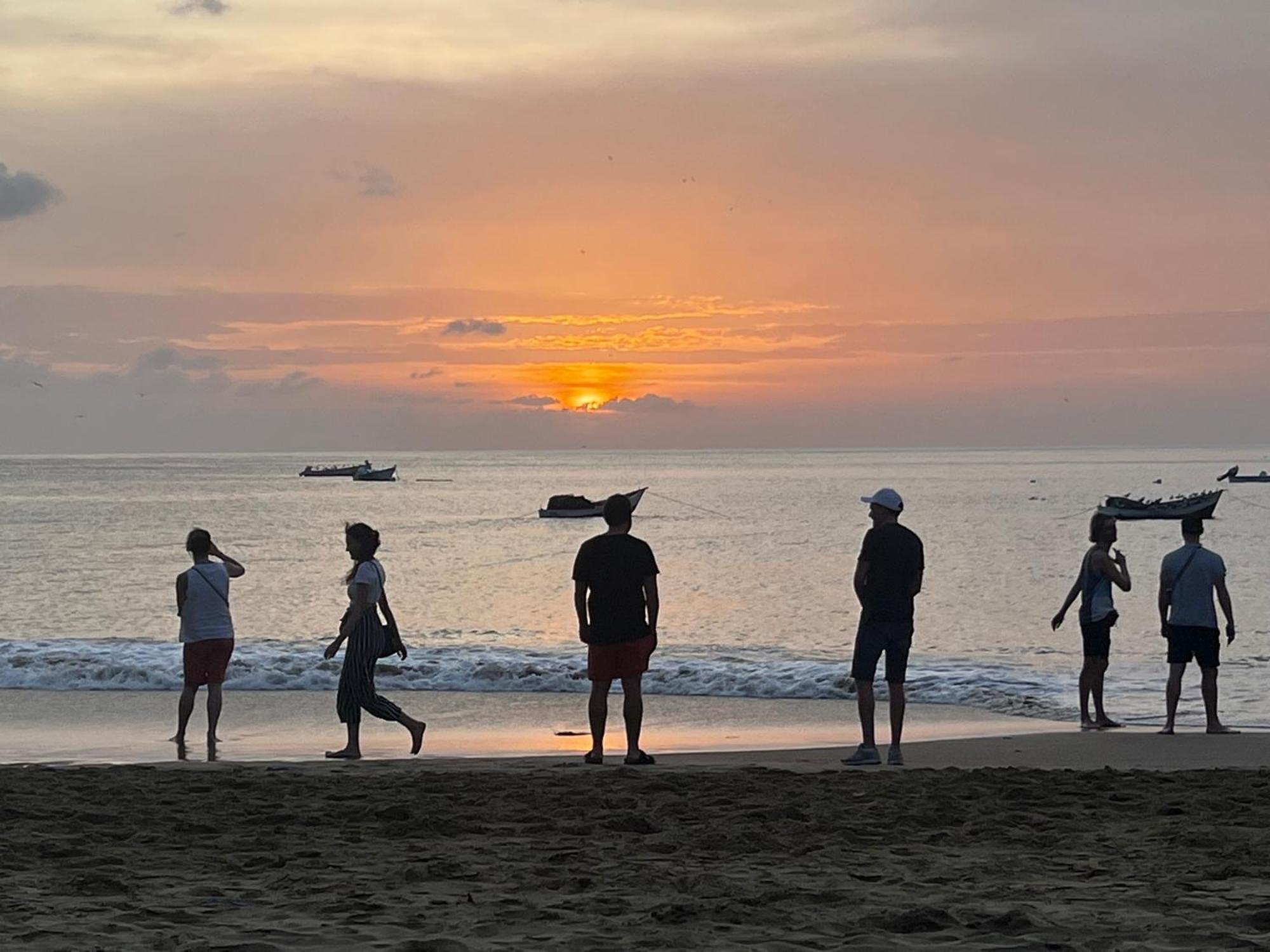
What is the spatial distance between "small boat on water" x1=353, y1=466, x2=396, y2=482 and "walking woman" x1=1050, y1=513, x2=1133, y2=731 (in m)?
138

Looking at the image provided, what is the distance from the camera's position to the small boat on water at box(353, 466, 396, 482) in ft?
490

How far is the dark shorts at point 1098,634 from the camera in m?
12.6

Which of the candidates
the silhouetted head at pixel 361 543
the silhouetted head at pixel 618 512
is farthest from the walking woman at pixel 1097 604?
the silhouetted head at pixel 361 543

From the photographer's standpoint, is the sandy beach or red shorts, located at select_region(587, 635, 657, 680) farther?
red shorts, located at select_region(587, 635, 657, 680)

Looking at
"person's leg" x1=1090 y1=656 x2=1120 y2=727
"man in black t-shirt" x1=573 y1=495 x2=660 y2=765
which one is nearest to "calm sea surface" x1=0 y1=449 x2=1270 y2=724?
"person's leg" x1=1090 y1=656 x2=1120 y2=727

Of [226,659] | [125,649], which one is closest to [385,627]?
[226,659]

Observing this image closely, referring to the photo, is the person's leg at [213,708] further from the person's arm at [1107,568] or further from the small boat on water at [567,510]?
the small boat on water at [567,510]

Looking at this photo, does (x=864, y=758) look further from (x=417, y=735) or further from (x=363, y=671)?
(x=363, y=671)

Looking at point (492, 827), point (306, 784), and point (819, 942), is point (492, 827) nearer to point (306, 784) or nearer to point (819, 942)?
point (306, 784)

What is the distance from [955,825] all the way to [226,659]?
624 cm

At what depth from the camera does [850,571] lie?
42344mm

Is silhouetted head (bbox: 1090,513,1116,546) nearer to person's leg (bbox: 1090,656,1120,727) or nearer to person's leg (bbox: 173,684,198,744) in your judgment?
person's leg (bbox: 1090,656,1120,727)

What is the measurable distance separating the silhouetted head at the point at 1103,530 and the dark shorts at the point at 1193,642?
3.02ft

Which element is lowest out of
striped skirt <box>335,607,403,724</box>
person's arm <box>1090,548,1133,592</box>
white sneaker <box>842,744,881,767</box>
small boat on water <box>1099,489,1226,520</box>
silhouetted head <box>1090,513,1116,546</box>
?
white sneaker <box>842,744,881,767</box>
